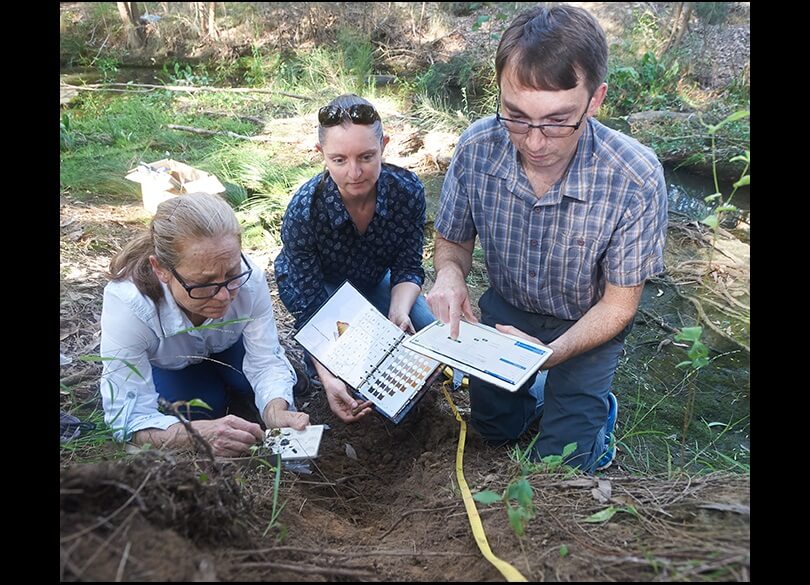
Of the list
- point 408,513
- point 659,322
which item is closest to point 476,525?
point 408,513

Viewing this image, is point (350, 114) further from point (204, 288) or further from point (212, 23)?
point (212, 23)

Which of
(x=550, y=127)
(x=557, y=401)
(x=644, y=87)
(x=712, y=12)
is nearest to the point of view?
(x=550, y=127)

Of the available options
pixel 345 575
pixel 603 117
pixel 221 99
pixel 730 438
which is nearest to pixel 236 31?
pixel 221 99

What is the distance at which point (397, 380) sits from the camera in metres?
2.63

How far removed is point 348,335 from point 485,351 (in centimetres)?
75

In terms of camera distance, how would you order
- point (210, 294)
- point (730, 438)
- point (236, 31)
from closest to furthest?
point (210, 294) < point (730, 438) < point (236, 31)

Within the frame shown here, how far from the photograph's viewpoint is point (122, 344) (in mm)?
2311

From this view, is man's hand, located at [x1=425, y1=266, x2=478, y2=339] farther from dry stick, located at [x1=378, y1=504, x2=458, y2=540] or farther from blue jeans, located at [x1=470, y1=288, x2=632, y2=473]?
dry stick, located at [x1=378, y1=504, x2=458, y2=540]

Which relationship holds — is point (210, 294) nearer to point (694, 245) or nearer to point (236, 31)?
point (694, 245)

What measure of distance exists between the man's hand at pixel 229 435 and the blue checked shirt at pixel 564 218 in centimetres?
112

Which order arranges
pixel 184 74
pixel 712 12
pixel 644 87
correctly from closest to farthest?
pixel 644 87 < pixel 712 12 < pixel 184 74

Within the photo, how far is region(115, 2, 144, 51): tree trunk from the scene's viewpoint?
10367 millimetres

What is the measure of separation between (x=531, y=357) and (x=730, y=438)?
1715 millimetres
